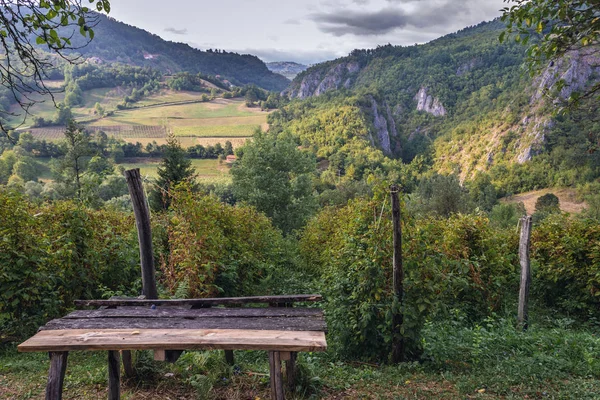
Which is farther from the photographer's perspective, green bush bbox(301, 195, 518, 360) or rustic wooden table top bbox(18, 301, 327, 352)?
green bush bbox(301, 195, 518, 360)

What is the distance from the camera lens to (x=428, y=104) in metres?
160

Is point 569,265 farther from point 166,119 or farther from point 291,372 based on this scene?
point 166,119

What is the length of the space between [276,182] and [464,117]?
129 metres

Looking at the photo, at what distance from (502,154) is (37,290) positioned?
11234 centimetres

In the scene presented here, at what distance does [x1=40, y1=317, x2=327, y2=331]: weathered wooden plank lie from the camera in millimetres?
3055

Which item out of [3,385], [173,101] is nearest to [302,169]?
[3,385]

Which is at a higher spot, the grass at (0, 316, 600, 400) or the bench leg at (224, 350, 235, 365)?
the bench leg at (224, 350, 235, 365)

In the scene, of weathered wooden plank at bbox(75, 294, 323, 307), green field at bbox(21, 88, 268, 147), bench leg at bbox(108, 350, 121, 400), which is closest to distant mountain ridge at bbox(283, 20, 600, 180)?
green field at bbox(21, 88, 268, 147)

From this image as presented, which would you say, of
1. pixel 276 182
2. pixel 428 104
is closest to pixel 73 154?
pixel 276 182

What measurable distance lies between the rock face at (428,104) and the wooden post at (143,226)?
525 feet

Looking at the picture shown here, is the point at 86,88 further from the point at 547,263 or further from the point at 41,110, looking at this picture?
the point at 547,263

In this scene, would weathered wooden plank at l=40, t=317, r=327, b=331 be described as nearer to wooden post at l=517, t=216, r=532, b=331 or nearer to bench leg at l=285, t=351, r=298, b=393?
bench leg at l=285, t=351, r=298, b=393

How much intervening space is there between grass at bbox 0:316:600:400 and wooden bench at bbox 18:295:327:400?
0.51 m

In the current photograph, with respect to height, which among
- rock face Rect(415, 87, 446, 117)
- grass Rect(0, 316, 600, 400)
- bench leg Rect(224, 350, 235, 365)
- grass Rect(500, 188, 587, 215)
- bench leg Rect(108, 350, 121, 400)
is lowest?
grass Rect(500, 188, 587, 215)
